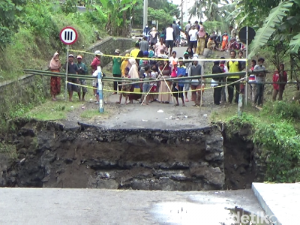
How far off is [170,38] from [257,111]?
11.3 metres

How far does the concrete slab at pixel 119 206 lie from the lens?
6.56 meters

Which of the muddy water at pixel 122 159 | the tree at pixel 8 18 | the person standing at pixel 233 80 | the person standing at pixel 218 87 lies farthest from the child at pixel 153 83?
the tree at pixel 8 18

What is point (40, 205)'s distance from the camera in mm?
7102

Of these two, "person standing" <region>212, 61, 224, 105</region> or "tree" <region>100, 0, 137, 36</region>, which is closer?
"person standing" <region>212, 61, 224, 105</region>

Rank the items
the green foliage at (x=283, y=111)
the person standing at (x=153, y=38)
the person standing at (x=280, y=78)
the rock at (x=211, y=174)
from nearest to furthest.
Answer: the rock at (x=211, y=174), the green foliage at (x=283, y=111), the person standing at (x=280, y=78), the person standing at (x=153, y=38)

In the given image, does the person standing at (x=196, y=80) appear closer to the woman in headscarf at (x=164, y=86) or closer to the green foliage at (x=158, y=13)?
the woman in headscarf at (x=164, y=86)

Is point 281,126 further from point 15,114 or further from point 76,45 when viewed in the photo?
point 76,45

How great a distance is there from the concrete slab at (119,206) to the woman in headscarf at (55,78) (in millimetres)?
9250

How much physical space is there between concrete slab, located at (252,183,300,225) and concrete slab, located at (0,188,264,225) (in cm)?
15

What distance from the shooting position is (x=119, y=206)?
709cm

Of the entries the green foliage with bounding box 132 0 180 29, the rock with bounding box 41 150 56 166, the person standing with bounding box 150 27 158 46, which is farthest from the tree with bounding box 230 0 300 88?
the green foliage with bounding box 132 0 180 29

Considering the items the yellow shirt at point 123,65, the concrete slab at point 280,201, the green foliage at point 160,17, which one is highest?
the green foliage at point 160,17

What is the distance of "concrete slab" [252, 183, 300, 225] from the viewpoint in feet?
20.7

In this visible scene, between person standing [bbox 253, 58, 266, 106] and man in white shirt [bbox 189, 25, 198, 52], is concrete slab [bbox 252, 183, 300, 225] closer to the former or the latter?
person standing [bbox 253, 58, 266, 106]
